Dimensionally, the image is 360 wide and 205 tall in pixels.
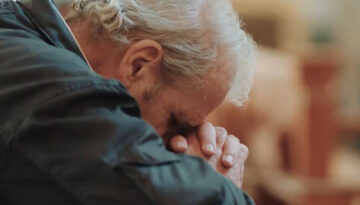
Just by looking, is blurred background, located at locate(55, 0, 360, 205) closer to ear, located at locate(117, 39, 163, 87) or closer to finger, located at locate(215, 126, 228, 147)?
finger, located at locate(215, 126, 228, 147)

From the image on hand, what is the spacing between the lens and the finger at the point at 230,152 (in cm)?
123

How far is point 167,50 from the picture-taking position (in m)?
1.19

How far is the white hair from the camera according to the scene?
1.18 metres

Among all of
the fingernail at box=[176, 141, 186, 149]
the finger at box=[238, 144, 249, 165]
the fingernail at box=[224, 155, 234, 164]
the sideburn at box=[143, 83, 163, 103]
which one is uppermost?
the sideburn at box=[143, 83, 163, 103]

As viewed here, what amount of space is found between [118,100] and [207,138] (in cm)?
33

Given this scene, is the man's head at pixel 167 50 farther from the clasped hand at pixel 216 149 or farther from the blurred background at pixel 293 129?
the blurred background at pixel 293 129

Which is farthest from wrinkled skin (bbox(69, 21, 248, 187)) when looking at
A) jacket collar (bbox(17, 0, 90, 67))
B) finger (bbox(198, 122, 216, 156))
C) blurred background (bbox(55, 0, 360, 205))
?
blurred background (bbox(55, 0, 360, 205))

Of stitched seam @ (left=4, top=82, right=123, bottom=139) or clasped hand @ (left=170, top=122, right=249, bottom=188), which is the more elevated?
stitched seam @ (left=4, top=82, right=123, bottom=139)

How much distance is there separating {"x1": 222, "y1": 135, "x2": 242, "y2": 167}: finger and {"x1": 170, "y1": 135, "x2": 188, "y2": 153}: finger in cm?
7

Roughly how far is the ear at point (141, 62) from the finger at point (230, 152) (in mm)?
188

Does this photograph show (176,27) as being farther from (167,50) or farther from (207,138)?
(207,138)

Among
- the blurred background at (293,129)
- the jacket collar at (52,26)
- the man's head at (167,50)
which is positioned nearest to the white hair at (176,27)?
the man's head at (167,50)

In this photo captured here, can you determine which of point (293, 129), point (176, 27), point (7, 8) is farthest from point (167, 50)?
point (293, 129)

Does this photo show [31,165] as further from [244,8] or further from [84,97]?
[244,8]
